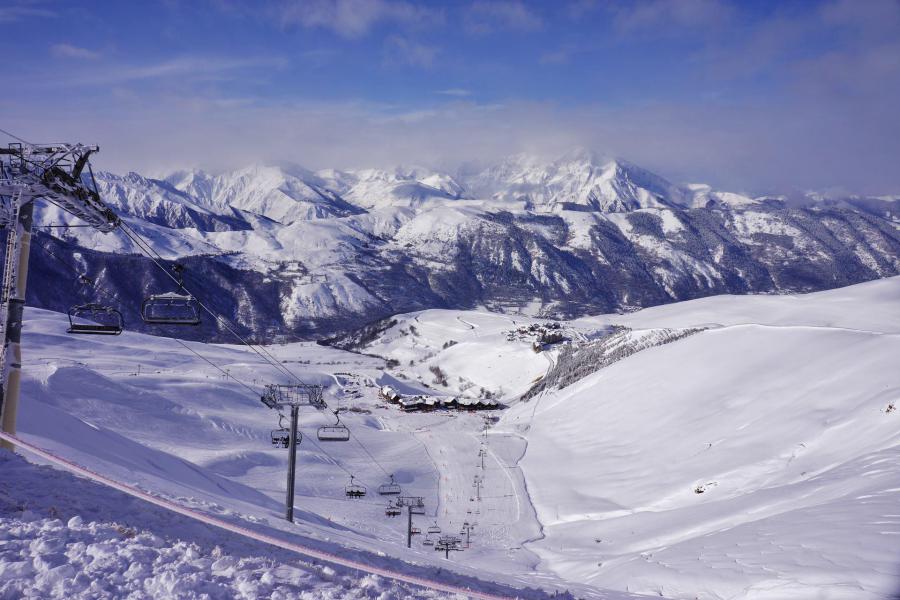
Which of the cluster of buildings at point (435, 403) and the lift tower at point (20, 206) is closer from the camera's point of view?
the lift tower at point (20, 206)

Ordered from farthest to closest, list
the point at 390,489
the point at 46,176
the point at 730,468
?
the point at 390,489, the point at 730,468, the point at 46,176

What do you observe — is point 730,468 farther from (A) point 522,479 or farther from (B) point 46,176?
(B) point 46,176

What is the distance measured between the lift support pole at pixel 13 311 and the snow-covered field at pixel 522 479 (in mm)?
3419

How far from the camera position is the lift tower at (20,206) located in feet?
47.8

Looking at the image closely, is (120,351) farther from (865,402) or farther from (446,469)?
(865,402)

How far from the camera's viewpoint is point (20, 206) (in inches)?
589

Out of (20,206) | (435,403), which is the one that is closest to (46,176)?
(20,206)

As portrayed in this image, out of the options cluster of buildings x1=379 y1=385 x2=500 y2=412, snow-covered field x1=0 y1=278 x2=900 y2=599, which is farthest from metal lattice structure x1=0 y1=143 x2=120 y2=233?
cluster of buildings x1=379 y1=385 x2=500 y2=412

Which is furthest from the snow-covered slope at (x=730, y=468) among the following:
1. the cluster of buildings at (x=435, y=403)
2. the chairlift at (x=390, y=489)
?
the cluster of buildings at (x=435, y=403)

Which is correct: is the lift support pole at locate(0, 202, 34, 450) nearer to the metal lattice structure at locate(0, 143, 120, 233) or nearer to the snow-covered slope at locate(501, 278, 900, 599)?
the metal lattice structure at locate(0, 143, 120, 233)

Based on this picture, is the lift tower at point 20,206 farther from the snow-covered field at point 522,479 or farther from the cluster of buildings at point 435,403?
the cluster of buildings at point 435,403

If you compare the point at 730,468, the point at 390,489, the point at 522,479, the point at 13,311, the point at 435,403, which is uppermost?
the point at 13,311

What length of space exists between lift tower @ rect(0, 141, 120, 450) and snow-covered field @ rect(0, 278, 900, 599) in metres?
3.93

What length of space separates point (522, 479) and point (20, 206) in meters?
50.5
